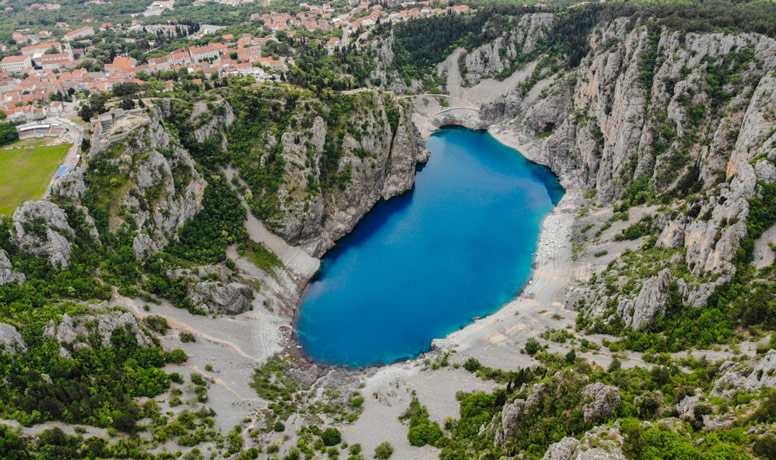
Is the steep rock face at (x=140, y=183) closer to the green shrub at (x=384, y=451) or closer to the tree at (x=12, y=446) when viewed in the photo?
the tree at (x=12, y=446)

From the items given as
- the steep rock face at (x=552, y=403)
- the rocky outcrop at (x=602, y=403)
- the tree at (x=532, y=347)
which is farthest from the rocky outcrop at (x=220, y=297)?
the rocky outcrop at (x=602, y=403)

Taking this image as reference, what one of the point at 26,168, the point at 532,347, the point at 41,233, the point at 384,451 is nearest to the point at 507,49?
the point at 532,347

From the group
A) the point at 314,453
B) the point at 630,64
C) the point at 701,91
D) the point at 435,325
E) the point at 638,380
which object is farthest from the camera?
the point at 630,64

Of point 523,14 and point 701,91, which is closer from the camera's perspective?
point 701,91

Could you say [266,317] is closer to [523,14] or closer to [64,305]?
[64,305]

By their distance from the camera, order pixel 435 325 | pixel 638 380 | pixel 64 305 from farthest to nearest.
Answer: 1. pixel 435 325
2. pixel 64 305
3. pixel 638 380

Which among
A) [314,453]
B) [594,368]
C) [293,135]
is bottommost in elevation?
[314,453]

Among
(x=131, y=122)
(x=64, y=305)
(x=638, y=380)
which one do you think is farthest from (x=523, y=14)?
(x=64, y=305)
